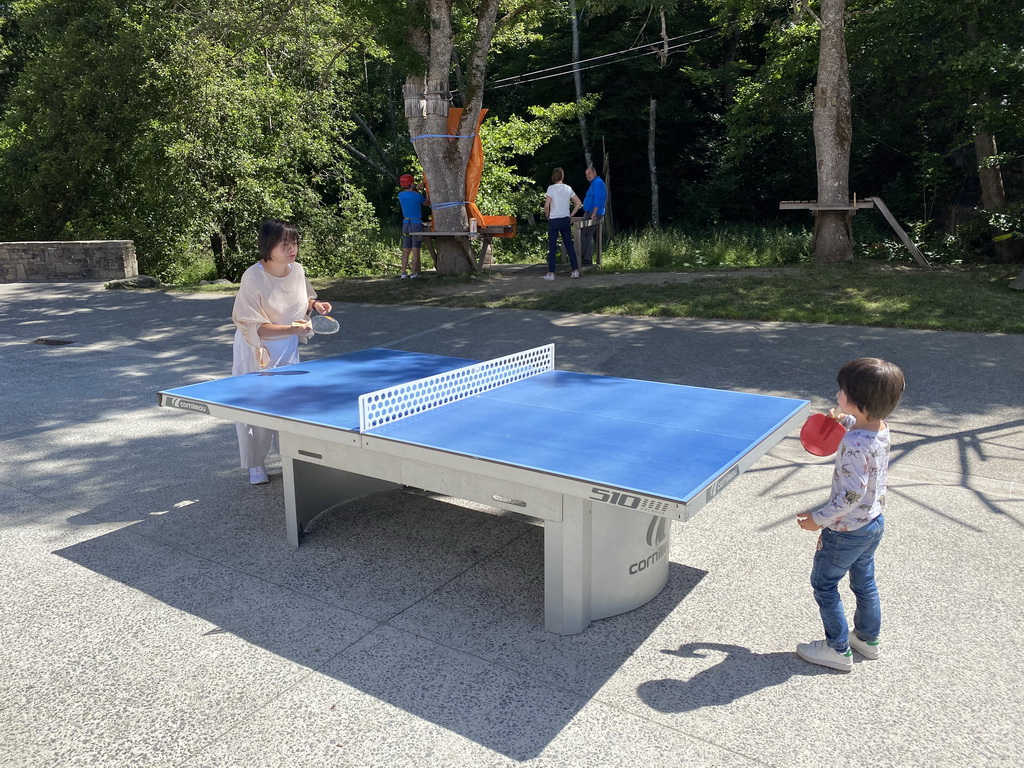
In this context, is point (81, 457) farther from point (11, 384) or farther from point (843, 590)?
point (843, 590)

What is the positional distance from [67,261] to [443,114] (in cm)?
895

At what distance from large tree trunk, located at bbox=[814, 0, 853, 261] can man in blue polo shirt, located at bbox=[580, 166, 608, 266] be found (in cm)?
371

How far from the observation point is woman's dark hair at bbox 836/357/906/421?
285 cm

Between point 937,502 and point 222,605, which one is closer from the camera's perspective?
point 222,605

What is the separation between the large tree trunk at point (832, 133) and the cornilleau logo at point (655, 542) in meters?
11.9

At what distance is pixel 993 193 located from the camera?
15.8 meters

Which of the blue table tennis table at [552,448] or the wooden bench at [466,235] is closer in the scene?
the blue table tennis table at [552,448]

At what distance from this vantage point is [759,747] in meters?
2.71

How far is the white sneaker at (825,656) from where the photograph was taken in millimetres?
3139

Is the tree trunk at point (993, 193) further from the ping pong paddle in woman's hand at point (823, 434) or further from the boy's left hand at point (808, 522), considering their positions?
the boy's left hand at point (808, 522)

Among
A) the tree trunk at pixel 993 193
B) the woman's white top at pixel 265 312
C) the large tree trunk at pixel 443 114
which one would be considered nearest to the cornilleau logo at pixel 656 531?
the woman's white top at pixel 265 312

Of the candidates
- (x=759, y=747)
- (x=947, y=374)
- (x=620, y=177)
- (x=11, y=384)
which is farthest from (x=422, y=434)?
(x=620, y=177)

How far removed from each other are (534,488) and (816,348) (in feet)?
19.7

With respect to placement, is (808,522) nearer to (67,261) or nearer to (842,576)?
(842,576)
